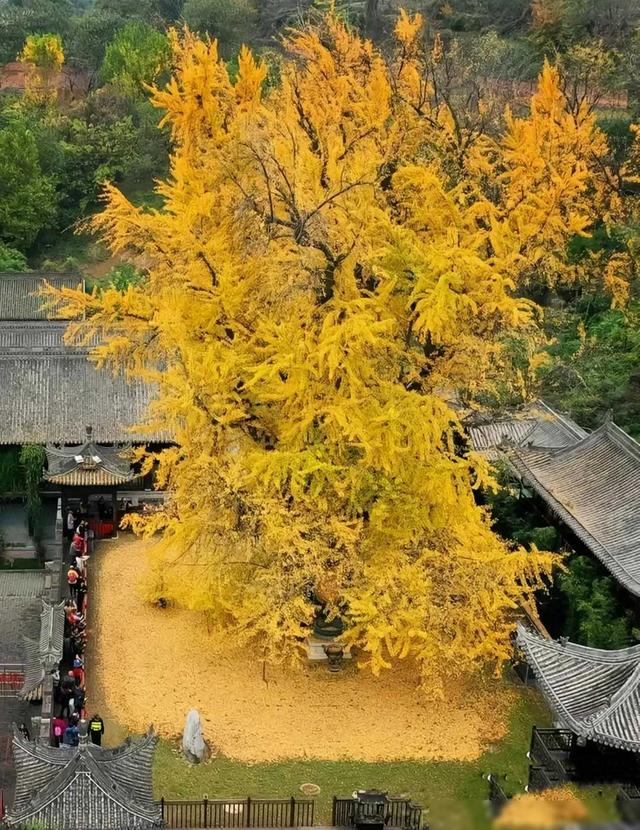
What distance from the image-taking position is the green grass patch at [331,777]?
1567 centimetres

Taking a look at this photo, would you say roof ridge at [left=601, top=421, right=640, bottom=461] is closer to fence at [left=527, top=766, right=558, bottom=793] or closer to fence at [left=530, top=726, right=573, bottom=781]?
fence at [left=530, top=726, right=573, bottom=781]

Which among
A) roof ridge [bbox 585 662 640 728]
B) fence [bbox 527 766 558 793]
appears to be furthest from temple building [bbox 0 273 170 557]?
roof ridge [bbox 585 662 640 728]

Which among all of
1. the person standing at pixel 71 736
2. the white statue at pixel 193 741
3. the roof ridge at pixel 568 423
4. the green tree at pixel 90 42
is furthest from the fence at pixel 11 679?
the green tree at pixel 90 42

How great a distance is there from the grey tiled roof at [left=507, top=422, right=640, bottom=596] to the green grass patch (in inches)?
166

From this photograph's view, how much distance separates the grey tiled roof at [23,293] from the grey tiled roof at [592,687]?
29.8 metres

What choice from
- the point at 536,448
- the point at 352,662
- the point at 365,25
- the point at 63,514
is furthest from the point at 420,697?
the point at 365,25

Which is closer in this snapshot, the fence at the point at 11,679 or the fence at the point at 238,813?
the fence at the point at 238,813

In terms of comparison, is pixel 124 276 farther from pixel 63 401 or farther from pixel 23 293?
pixel 63 401

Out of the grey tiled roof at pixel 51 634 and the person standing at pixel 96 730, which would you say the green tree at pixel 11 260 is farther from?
the person standing at pixel 96 730

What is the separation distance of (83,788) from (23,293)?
31.2 m

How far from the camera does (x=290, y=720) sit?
57.9ft

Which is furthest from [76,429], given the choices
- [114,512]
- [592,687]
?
[592,687]

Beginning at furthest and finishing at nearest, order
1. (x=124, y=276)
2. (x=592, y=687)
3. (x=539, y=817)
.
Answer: (x=124, y=276) < (x=592, y=687) < (x=539, y=817)

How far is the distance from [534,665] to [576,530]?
4645 mm
